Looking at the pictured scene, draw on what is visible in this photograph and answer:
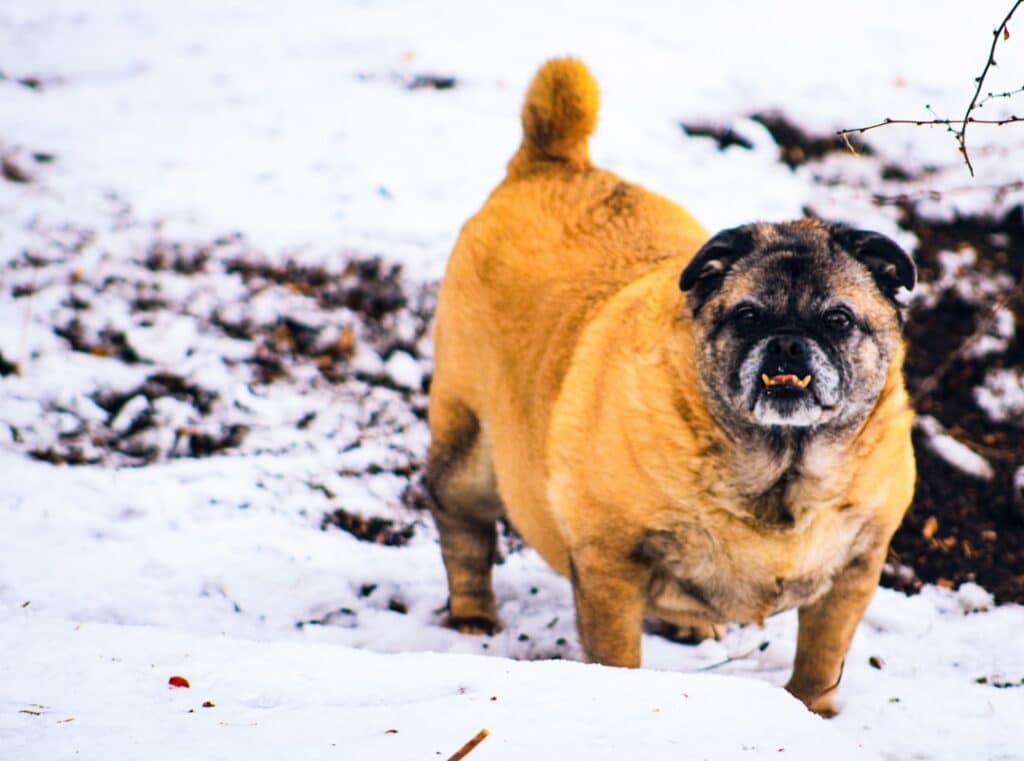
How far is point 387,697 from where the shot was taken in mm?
2645

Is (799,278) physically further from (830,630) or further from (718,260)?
(830,630)

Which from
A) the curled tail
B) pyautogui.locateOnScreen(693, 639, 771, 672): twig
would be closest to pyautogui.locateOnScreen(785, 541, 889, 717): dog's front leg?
pyautogui.locateOnScreen(693, 639, 771, 672): twig

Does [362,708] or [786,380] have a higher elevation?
[786,380]

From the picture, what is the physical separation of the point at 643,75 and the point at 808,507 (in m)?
6.41

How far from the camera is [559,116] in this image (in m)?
4.54

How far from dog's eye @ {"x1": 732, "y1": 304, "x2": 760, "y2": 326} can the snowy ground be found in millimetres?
927

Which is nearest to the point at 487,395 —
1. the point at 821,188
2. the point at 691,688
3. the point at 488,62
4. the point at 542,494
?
the point at 542,494

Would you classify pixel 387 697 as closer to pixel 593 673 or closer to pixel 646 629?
pixel 593 673

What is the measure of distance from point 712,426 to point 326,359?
323 centimetres

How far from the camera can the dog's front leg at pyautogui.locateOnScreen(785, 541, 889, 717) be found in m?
3.68

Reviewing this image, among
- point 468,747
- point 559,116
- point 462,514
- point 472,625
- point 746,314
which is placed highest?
point 559,116

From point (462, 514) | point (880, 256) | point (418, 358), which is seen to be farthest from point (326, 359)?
point (880, 256)

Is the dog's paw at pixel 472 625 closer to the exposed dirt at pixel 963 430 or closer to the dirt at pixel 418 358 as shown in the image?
the dirt at pixel 418 358

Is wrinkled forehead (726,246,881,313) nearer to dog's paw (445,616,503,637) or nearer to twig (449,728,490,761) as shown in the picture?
twig (449,728,490,761)
